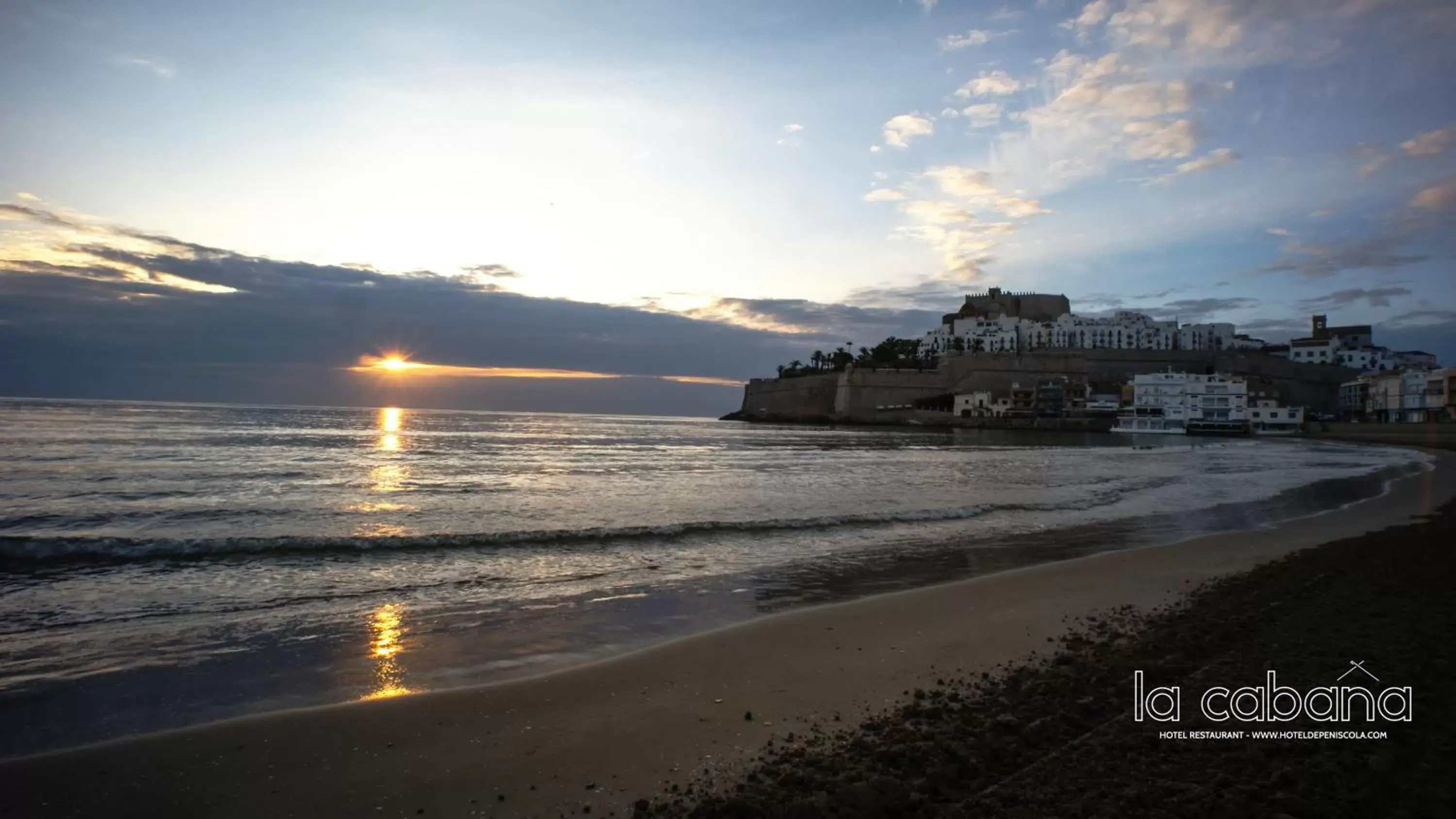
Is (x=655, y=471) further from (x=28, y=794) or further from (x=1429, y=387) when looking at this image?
(x=1429, y=387)

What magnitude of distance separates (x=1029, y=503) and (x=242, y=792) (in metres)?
17.6

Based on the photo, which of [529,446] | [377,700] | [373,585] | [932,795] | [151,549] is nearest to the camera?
[932,795]

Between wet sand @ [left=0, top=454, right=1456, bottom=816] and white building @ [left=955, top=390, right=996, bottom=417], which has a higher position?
white building @ [left=955, top=390, right=996, bottom=417]

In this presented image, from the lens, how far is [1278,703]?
437 centimetres

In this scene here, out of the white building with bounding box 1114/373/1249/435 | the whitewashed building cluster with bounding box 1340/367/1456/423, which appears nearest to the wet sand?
the whitewashed building cluster with bounding box 1340/367/1456/423

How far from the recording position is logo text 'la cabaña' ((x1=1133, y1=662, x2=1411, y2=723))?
414cm

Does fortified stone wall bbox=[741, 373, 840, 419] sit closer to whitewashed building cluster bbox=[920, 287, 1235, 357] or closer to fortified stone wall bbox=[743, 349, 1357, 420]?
fortified stone wall bbox=[743, 349, 1357, 420]

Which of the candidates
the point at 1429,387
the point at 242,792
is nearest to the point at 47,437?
the point at 242,792

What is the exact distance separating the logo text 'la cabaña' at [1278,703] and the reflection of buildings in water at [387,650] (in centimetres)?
473

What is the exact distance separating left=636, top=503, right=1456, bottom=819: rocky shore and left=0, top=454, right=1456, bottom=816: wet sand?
349mm

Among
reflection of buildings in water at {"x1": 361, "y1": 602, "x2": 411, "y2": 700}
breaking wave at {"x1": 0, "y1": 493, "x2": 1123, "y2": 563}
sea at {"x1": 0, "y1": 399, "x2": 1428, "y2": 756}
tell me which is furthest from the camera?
breaking wave at {"x1": 0, "y1": 493, "x2": 1123, "y2": 563}

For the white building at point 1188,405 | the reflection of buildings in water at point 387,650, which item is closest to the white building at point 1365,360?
the white building at point 1188,405

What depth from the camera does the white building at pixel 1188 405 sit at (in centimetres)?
8744

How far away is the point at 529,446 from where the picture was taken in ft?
139
